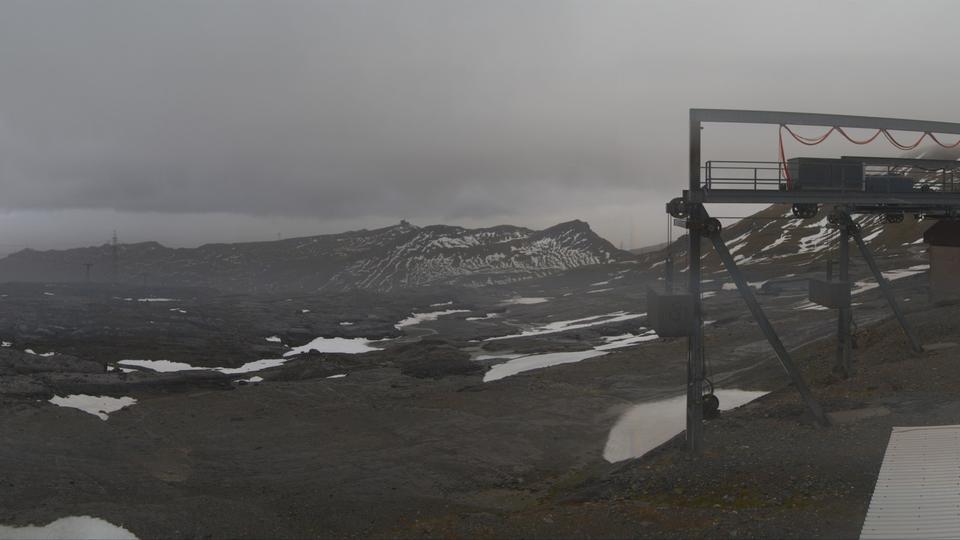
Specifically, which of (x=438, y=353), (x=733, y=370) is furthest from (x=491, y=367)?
(x=733, y=370)

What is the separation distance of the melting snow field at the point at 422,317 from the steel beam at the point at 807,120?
6159 cm

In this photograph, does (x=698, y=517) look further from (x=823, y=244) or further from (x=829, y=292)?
(x=823, y=244)

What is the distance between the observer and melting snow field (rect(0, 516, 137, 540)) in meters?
13.0

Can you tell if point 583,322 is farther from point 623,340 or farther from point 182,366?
point 182,366

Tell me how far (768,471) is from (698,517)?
280cm

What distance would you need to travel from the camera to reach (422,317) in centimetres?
9000

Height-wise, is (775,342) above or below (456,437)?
above

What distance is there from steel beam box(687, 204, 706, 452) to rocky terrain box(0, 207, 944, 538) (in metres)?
0.66

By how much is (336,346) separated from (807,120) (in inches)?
1890

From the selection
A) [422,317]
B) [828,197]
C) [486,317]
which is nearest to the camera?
[828,197]

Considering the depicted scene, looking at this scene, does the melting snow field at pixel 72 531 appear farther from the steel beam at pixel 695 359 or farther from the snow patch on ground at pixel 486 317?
the snow patch on ground at pixel 486 317

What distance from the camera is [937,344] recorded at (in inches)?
906

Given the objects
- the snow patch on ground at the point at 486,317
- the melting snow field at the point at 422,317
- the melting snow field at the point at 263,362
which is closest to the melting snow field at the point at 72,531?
the melting snow field at the point at 263,362

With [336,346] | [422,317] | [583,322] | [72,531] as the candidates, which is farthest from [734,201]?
[422,317]
